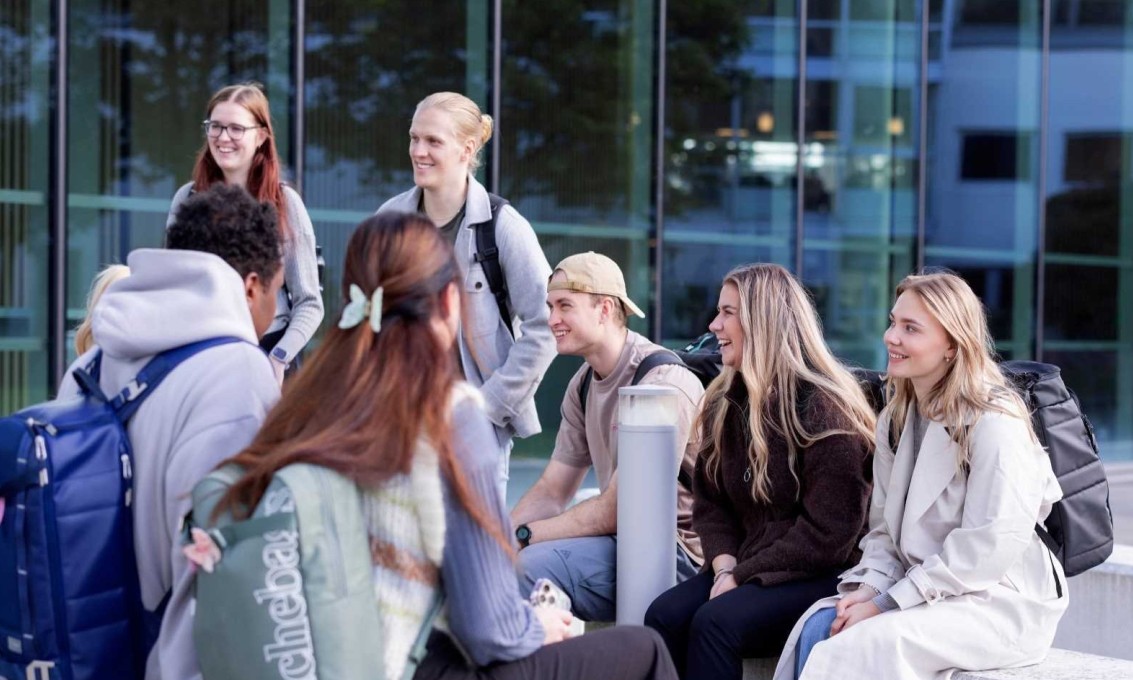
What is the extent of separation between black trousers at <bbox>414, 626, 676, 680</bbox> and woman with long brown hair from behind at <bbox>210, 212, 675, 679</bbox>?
26 millimetres

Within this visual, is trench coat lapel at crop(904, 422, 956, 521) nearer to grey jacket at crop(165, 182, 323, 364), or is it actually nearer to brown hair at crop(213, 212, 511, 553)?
brown hair at crop(213, 212, 511, 553)

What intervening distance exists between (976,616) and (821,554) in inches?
19.8

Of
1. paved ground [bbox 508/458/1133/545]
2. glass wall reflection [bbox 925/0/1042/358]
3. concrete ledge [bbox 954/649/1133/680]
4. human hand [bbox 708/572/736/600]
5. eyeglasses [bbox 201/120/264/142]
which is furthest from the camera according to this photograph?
glass wall reflection [bbox 925/0/1042/358]

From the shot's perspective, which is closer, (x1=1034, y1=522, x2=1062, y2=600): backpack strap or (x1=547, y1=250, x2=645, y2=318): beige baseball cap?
(x1=1034, y1=522, x2=1062, y2=600): backpack strap

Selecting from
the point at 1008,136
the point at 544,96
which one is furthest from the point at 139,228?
the point at 1008,136

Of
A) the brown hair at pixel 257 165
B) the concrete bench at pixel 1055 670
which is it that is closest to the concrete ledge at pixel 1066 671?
the concrete bench at pixel 1055 670

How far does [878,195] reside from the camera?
12.3 meters

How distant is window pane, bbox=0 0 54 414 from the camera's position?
321 inches

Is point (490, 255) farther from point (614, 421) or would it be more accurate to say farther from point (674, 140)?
point (674, 140)

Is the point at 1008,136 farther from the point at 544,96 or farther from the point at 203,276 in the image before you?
the point at 203,276

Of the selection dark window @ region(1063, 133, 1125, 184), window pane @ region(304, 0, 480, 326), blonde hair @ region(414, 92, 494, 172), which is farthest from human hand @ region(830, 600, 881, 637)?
dark window @ region(1063, 133, 1125, 184)

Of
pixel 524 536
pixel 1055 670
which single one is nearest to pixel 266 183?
pixel 524 536

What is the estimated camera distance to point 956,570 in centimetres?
379

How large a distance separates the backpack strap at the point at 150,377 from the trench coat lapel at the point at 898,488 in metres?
2.03
